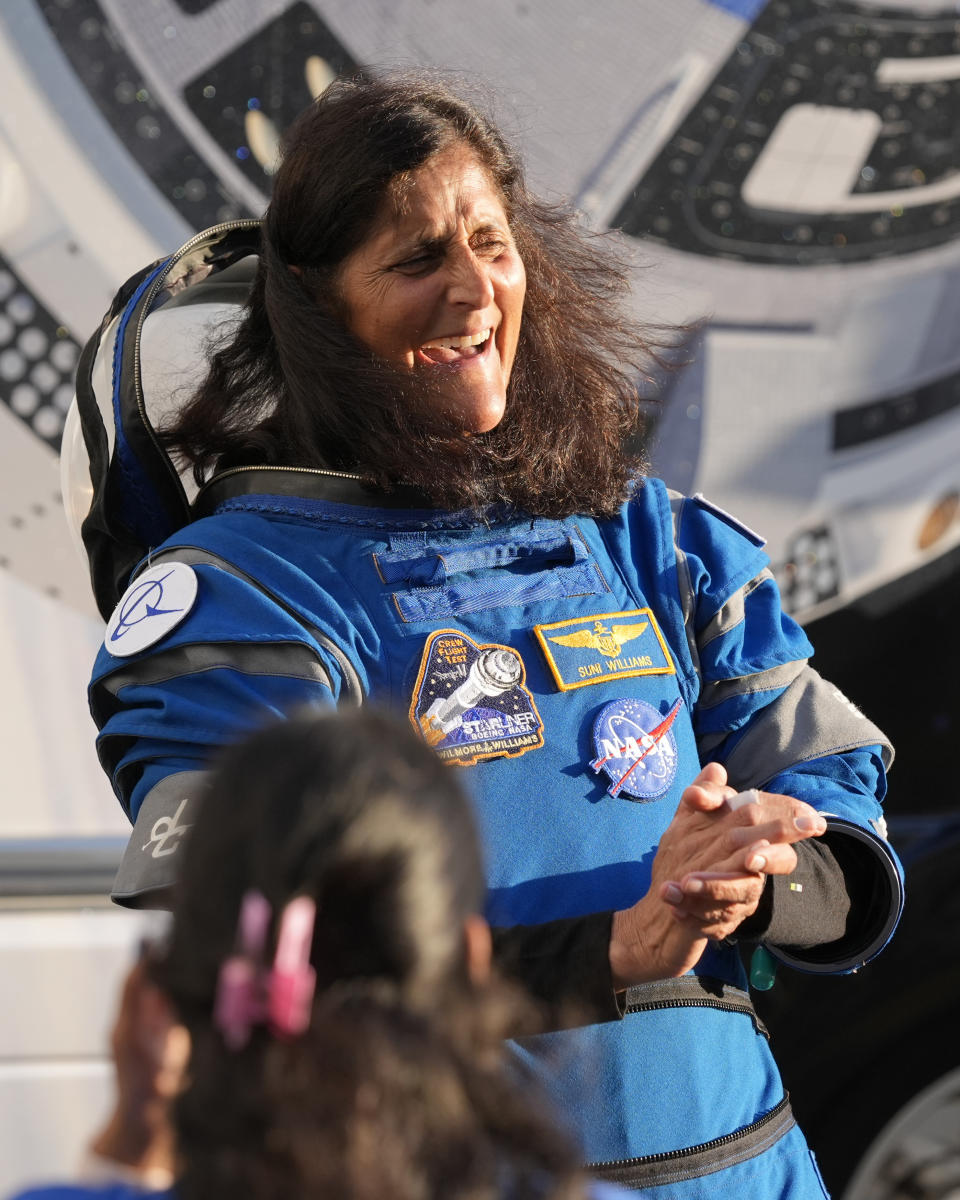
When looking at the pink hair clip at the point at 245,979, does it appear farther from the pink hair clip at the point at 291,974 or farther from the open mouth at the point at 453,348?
the open mouth at the point at 453,348

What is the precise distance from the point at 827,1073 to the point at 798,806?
1.54 metres

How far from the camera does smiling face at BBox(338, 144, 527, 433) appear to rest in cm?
151

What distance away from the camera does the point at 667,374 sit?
2.39 m

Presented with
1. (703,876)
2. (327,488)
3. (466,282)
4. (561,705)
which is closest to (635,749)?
(561,705)

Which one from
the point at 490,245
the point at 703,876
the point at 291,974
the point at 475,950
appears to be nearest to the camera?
the point at 291,974

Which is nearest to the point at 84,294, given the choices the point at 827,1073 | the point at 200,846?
the point at 200,846

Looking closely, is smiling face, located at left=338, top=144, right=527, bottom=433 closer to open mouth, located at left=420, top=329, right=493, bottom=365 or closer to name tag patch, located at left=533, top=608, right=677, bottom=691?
open mouth, located at left=420, top=329, right=493, bottom=365

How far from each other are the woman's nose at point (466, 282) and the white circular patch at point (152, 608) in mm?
426

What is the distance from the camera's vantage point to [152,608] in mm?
1341

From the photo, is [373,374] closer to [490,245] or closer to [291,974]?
[490,245]

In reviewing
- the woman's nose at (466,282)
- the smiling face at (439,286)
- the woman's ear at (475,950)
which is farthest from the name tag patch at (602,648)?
the woman's ear at (475,950)

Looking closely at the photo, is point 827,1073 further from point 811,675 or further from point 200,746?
point 200,746

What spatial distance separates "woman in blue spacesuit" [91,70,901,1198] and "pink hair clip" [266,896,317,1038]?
19.6 inches

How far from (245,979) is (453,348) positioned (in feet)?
3.11
